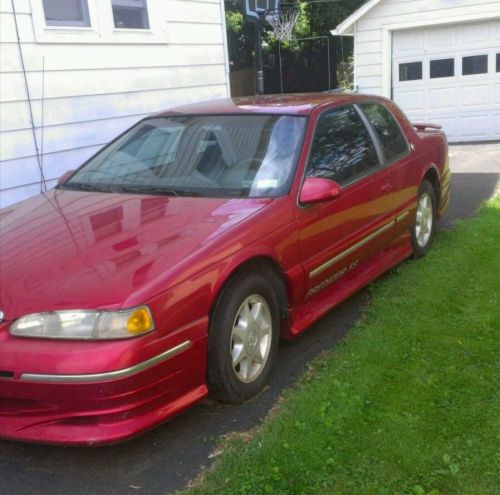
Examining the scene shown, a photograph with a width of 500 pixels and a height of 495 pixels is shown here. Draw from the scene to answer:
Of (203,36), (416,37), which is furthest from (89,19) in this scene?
(416,37)

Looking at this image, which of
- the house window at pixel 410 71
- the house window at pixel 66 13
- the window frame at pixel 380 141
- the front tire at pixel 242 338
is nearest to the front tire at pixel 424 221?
the window frame at pixel 380 141

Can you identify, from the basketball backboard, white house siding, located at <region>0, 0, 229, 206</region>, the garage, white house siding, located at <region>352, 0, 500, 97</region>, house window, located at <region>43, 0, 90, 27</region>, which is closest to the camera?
white house siding, located at <region>0, 0, 229, 206</region>

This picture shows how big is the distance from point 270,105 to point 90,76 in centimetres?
278

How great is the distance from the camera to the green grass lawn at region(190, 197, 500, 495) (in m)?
2.65

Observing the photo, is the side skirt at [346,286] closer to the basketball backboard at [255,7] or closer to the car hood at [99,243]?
the car hood at [99,243]

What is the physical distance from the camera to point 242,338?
10.7ft

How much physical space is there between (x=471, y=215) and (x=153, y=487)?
5433 mm

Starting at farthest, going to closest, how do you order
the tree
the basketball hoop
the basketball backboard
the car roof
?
the tree < the basketball hoop < the basketball backboard < the car roof

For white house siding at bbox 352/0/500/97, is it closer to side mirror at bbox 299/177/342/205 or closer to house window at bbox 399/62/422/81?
house window at bbox 399/62/422/81

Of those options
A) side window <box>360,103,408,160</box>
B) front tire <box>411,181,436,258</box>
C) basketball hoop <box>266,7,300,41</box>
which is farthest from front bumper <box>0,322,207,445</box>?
basketball hoop <box>266,7,300,41</box>

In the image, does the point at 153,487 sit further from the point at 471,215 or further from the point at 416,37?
the point at 416,37

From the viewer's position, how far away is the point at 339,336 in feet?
13.7

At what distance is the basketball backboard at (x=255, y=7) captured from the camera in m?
10.9

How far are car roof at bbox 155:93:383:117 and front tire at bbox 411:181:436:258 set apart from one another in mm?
1183
